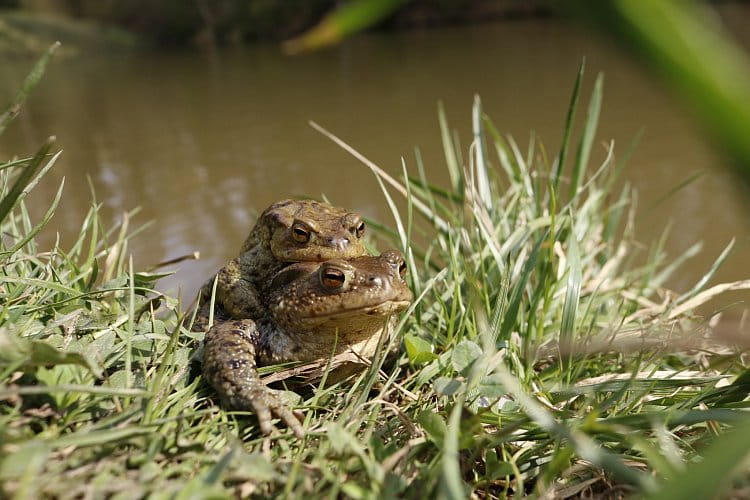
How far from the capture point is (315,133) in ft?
29.0

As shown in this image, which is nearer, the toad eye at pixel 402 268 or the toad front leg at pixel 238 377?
the toad front leg at pixel 238 377

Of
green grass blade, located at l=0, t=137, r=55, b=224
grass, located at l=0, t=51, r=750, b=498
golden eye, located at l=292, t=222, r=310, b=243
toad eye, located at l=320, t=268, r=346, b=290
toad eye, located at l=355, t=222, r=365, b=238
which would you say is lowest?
grass, located at l=0, t=51, r=750, b=498

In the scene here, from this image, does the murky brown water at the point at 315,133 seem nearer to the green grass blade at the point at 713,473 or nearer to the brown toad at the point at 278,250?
the green grass blade at the point at 713,473

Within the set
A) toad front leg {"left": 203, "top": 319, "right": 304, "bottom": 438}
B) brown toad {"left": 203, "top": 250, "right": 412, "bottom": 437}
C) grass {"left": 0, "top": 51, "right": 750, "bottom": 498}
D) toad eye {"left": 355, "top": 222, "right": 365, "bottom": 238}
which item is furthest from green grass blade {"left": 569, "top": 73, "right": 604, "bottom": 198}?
toad front leg {"left": 203, "top": 319, "right": 304, "bottom": 438}

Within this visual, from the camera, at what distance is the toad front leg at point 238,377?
168 cm

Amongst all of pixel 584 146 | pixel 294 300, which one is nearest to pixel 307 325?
pixel 294 300

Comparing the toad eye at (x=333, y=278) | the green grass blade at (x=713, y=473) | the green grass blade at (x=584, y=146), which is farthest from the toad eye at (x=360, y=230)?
the green grass blade at (x=713, y=473)

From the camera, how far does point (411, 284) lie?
253cm

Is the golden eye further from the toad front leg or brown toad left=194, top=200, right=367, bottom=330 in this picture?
the toad front leg

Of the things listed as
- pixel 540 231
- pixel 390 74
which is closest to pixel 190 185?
pixel 540 231

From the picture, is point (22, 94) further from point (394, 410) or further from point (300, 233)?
point (394, 410)

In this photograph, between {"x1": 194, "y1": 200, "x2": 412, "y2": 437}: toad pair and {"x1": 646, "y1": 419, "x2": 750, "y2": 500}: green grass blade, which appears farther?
{"x1": 194, "y1": 200, "x2": 412, "y2": 437}: toad pair

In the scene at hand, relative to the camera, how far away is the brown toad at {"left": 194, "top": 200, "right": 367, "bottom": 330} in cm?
221

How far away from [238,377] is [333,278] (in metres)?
0.43
